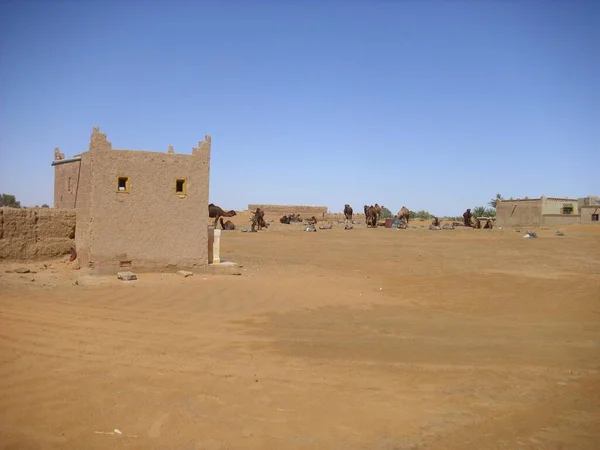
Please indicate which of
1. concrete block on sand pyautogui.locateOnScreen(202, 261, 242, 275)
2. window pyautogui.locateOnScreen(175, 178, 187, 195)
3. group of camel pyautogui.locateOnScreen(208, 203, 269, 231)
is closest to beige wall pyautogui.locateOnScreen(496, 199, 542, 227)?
group of camel pyautogui.locateOnScreen(208, 203, 269, 231)

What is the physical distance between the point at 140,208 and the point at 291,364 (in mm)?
8400

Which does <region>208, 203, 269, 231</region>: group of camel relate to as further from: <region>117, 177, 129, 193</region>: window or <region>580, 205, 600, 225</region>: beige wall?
<region>580, 205, 600, 225</region>: beige wall

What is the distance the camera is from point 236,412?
5.48m

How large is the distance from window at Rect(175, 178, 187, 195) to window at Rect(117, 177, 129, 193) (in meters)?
1.34

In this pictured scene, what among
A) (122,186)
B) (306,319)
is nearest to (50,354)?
(306,319)

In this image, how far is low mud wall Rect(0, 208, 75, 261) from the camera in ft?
46.9

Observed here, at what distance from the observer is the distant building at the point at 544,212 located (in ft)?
129

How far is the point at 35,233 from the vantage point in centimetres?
1484

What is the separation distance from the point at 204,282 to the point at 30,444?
9.02 metres

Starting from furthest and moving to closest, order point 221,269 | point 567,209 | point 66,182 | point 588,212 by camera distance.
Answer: point 567,209
point 588,212
point 66,182
point 221,269

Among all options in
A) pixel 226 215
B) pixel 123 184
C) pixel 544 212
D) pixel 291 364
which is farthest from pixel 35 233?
pixel 544 212

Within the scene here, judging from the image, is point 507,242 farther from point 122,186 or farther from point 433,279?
point 122,186

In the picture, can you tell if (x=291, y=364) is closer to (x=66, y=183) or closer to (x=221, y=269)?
(x=221, y=269)

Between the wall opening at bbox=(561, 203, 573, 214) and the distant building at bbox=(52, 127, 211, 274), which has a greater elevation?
the wall opening at bbox=(561, 203, 573, 214)
